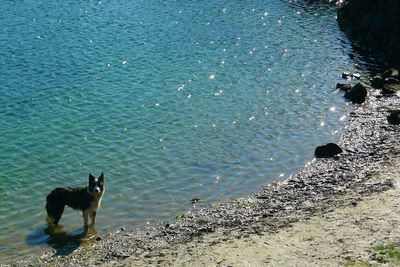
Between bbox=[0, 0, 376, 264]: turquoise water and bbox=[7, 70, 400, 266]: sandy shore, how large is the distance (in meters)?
1.38

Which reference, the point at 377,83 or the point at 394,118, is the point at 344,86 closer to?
the point at 377,83

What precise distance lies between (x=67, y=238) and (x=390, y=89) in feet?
79.1

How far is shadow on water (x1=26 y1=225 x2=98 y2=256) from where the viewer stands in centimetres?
2134

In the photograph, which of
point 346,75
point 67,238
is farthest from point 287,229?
point 346,75

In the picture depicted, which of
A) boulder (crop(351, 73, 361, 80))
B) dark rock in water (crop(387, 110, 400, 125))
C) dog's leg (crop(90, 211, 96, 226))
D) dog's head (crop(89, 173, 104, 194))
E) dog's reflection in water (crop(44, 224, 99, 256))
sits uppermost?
boulder (crop(351, 73, 361, 80))

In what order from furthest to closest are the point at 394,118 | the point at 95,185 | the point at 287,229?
the point at 394,118 → the point at 95,185 → the point at 287,229

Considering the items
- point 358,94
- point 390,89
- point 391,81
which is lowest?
point 358,94

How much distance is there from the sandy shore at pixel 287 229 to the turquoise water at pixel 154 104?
1.38 meters

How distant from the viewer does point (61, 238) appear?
22.0 m

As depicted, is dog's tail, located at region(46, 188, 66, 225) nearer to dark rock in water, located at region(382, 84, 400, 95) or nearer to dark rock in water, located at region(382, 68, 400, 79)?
dark rock in water, located at region(382, 84, 400, 95)

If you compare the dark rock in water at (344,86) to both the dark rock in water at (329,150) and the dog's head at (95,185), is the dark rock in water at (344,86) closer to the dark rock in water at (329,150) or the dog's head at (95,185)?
the dark rock in water at (329,150)

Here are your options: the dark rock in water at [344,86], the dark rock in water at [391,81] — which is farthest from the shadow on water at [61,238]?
the dark rock in water at [391,81]

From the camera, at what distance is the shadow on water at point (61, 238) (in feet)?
70.0

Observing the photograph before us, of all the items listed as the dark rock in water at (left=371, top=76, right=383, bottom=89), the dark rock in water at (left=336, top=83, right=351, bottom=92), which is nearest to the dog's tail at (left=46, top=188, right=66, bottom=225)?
the dark rock in water at (left=336, top=83, right=351, bottom=92)
